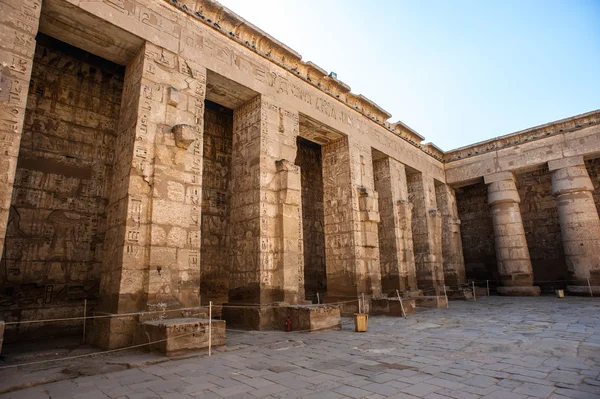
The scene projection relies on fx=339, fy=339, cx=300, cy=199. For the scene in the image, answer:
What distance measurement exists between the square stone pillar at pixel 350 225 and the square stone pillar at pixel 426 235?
358cm

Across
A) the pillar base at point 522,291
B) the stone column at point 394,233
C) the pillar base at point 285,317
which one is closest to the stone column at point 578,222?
the pillar base at point 522,291

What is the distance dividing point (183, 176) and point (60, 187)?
118 inches

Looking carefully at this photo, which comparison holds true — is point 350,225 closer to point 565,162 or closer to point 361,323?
point 361,323

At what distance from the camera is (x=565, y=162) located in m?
13.1

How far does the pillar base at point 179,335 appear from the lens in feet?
15.3

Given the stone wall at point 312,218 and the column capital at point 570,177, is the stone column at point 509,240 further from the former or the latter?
the stone wall at point 312,218

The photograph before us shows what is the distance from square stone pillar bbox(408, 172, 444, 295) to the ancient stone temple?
119mm

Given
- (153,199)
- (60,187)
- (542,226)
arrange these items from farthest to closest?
(542,226) → (60,187) → (153,199)

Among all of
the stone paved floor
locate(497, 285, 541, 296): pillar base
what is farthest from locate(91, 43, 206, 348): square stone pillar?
locate(497, 285, 541, 296): pillar base

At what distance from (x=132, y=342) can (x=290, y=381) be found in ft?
10.0

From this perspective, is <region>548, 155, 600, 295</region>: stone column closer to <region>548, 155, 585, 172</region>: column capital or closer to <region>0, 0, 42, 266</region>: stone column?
<region>548, 155, 585, 172</region>: column capital

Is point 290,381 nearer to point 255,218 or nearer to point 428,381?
point 428,381

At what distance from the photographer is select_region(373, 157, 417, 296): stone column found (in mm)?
11469

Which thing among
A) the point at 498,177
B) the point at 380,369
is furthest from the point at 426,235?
the point at 380,369
